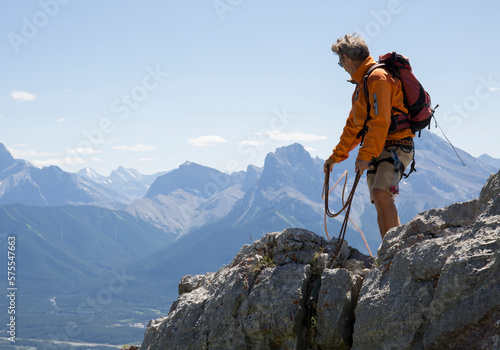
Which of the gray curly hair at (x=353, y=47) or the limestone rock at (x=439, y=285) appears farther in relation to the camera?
the gray curly hair at (x=353, y=47)

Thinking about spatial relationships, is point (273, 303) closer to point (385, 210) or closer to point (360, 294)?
point (360, 294)

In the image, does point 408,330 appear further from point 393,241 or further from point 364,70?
point 364,70

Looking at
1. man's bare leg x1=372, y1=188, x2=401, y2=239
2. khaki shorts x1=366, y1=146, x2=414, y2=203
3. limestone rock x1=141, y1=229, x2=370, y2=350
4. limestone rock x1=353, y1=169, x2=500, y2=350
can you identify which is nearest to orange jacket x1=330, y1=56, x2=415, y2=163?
khaki shorts x1=366, y1=146, x2=414, y2=203

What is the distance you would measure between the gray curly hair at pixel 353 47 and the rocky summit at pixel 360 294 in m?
3.18

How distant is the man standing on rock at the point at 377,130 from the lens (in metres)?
8.17

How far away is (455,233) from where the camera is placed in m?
7.91

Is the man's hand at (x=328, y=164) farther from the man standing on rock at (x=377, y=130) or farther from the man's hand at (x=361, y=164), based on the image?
the man's hand at (x=361, y=164)

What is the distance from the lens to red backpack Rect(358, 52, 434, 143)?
8445 mm

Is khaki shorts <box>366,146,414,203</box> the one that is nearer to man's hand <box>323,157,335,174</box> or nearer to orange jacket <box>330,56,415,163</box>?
orange jacket <box>330,56,415,163</box>

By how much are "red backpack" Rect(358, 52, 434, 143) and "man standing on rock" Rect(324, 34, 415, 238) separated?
97 millimetres

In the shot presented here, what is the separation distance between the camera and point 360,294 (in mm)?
8320

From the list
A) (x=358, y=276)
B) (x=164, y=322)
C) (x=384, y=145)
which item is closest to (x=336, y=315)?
(x=358, y=276)

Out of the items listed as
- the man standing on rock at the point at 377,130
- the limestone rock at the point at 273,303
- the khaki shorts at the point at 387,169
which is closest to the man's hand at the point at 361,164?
the man standing on rock at the point at 377,130

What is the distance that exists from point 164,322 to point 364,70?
6.91 metres
